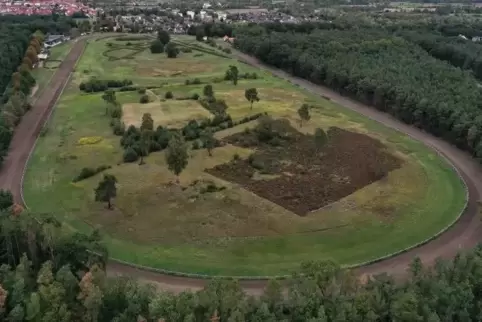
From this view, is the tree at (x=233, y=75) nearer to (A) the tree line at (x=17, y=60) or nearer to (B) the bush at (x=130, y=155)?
(A) the tree line at (x=17, y=60)

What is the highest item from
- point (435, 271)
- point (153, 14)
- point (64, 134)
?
point (435, 271)

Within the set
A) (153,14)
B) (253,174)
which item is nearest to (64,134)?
(253,174)

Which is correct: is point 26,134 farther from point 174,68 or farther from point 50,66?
point 174,68

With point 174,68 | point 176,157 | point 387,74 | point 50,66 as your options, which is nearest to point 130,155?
point 176,157

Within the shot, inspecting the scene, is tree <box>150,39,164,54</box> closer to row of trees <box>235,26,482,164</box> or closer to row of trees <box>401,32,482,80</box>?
row of trees <box>235,26,482,164</box>

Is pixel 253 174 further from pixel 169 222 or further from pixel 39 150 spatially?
pixel 39 150

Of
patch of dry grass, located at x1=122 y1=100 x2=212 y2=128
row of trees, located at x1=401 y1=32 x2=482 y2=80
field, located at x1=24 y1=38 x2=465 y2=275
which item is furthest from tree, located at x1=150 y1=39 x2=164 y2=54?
row of trees, located at x1=401 y1=32 x2=482 y2=80
